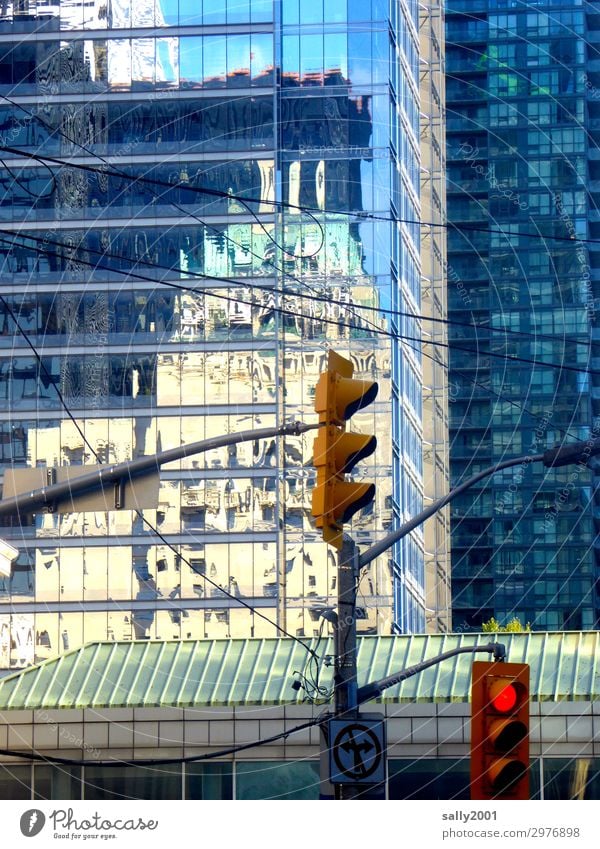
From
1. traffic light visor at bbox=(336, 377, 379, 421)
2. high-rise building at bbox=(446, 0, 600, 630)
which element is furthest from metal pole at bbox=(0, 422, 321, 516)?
high-rise building at bbox=(446, 0, 600, 630)

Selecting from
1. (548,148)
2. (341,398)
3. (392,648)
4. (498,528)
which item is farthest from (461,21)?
(341,398)

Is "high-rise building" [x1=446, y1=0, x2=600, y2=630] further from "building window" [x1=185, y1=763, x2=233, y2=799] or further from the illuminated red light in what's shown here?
the illuminated red light

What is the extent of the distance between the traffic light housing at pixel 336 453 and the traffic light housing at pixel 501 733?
8.78 feet

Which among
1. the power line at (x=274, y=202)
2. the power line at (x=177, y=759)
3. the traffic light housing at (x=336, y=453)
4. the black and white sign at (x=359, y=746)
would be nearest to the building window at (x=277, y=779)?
the power line at (x=177, y=759)

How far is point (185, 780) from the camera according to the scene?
35312mm

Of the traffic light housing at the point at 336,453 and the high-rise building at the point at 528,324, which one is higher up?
the high-rise building at the point at 528,324

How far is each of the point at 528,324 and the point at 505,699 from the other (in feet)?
335

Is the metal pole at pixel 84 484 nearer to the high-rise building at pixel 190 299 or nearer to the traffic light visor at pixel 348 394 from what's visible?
the traffic light visor at pixel 348 394

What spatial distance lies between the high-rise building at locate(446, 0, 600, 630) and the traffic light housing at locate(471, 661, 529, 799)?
3612 inches

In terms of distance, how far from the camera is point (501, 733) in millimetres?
21797

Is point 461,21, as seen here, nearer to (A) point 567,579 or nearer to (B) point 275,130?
(A) point 567,579

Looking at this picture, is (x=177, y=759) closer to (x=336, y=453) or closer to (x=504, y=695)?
(x=504, y=695)

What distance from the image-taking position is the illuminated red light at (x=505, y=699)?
21.9m

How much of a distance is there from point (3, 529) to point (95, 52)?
22.2 metres
